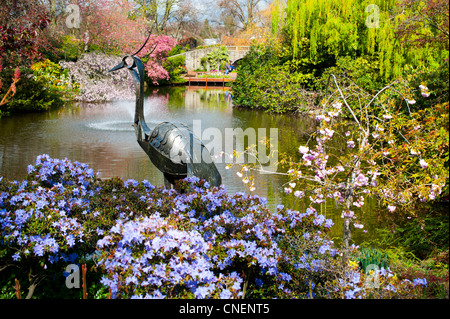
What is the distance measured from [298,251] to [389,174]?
152 centimetres

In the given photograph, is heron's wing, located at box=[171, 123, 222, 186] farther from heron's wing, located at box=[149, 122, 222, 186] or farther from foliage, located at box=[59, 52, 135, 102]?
foliage, located at box=[59, 52, 135, 102]

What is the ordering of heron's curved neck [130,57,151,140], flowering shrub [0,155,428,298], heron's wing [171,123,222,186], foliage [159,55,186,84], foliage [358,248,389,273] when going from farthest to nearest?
foliage [159,55,186,84], heron's curved neck [130,57,151,140], heron's wing [171,123,222,186], foliage [358,248,389,273], flowering shrub [0,155,428,298]

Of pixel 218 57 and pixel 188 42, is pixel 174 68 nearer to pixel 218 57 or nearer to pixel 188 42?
pixel 218 57

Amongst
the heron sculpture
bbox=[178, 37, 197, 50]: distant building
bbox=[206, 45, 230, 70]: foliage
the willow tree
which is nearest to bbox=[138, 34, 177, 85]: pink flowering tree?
bbox=[206, 45, 230, 70]: foliage

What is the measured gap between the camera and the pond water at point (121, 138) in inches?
301

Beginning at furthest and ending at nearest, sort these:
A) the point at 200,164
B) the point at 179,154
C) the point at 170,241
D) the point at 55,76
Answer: the point at 55,76
the point at 179,154
the point at 200,164
the point at 170,241

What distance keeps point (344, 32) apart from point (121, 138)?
29.8 ft

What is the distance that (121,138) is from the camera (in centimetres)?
1141

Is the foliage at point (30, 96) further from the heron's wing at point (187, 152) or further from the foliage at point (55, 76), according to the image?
the heron's wing at point (187, 152)

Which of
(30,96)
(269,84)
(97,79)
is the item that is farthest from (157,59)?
(30,96)

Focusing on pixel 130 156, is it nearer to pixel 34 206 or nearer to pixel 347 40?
pixel 34 206

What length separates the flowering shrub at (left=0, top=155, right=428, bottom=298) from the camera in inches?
109

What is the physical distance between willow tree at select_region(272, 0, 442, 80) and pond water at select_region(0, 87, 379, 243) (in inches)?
118
